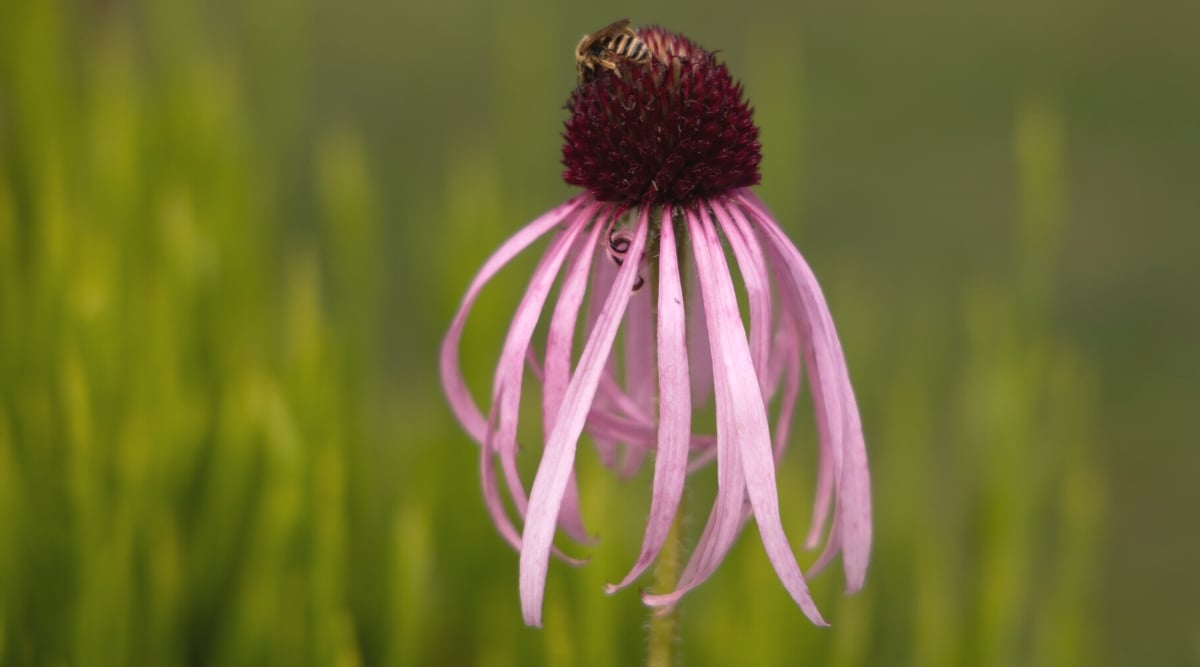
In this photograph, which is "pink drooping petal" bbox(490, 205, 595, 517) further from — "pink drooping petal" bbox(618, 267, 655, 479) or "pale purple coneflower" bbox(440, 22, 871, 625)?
"pink drooping petal" bbox(618, 267, 655, 479)

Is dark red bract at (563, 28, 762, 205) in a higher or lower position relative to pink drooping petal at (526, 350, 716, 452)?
higher

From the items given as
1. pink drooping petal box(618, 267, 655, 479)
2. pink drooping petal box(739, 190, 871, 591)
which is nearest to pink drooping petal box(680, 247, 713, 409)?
pink drooping petal box(618, 267, 655, 479)

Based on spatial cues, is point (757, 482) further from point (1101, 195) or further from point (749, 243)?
point (1101, 195)

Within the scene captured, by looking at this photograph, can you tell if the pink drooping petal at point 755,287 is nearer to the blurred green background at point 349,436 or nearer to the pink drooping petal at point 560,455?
the pink drooping petal at point 560,455

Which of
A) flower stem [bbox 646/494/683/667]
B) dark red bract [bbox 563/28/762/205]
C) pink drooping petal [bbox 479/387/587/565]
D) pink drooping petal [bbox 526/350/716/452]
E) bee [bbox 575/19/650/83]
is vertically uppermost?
bee [bbox 575/19/650/83]

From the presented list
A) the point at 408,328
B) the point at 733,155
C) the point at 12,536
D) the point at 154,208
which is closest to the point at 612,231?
the point at 733,155

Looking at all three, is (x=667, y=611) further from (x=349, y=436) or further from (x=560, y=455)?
(x=349, y=436)
